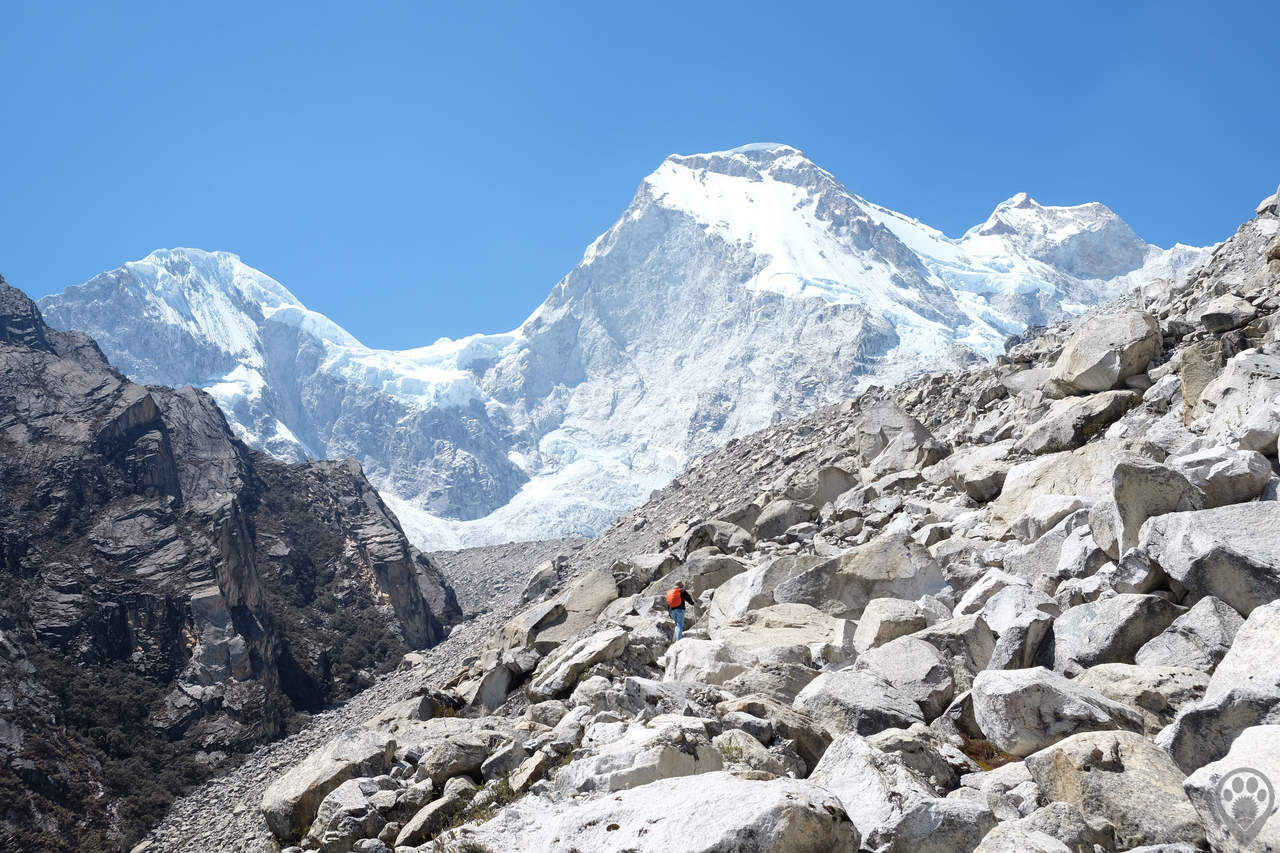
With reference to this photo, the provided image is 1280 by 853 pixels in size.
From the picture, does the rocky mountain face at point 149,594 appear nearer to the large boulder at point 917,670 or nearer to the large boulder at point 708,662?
the large boulder at point 708,662

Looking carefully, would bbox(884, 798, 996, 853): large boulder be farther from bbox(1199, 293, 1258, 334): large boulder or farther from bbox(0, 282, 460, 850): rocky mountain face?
bbox(0, 282, 460, 850): rocky mountain face

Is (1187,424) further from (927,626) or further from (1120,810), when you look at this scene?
(1120,810)

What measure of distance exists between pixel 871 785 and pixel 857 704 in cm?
220

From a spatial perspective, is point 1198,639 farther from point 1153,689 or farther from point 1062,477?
point 1062,477

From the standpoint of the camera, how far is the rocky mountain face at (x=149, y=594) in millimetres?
52000

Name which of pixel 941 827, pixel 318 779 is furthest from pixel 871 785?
pixel 318 779

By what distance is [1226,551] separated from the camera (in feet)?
27.3

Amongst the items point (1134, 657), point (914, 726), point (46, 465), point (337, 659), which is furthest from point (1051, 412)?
point (46, 465)

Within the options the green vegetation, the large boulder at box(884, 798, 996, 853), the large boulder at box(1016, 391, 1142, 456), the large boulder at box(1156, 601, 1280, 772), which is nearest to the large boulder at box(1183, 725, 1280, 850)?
the large boulder at box(1156, 601, 1280, 772)

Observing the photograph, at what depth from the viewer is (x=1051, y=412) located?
59.1 feet

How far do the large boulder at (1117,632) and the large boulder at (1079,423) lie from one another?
337 inches

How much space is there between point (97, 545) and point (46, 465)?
10.4 metres

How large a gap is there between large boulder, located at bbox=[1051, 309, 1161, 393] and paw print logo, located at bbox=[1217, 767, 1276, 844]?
14718 mm

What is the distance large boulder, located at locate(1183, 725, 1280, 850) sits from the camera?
4977mm
